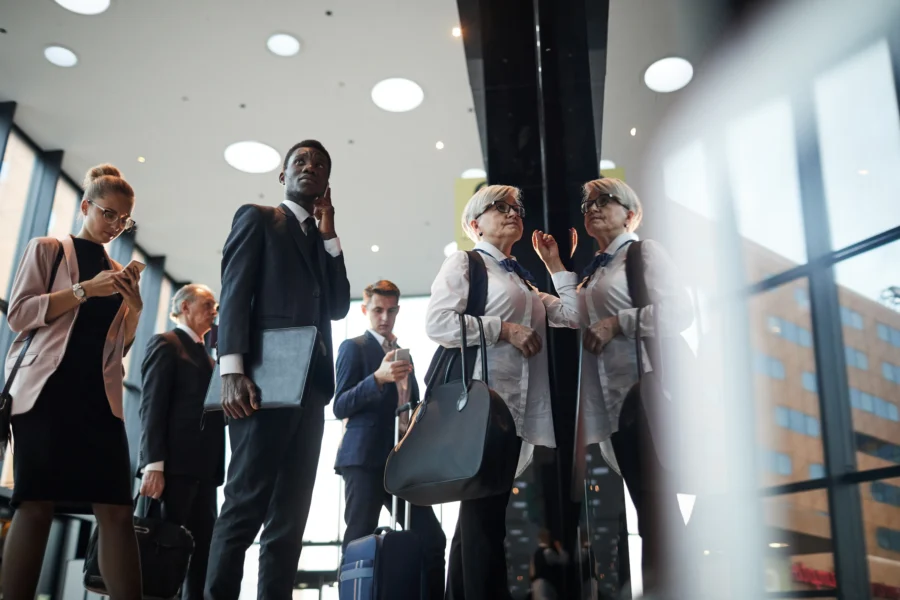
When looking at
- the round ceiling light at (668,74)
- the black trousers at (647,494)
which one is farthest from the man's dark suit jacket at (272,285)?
the round ceiling light at (668,74)

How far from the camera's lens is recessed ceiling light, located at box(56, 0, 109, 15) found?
19.2 ft

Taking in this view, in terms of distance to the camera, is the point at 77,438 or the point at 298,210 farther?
the point at 298,210

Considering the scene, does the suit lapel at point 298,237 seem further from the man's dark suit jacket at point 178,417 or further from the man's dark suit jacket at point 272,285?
the man's dark suit jacket at point 178,417

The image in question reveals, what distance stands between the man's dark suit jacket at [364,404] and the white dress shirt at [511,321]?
990 millimetres

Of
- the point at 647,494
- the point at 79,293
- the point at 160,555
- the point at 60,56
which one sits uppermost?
the point at 60,56

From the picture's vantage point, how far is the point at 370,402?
10.6 ft

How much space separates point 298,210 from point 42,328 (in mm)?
893

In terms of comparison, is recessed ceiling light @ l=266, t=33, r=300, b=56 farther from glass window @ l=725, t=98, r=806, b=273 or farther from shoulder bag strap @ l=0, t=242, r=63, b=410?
glass window @ l=725, t=98, r=806, b=273

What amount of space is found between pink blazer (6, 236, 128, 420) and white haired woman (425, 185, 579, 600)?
3.54 feet

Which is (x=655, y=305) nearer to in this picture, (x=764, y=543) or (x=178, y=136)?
(x=764, y=543)

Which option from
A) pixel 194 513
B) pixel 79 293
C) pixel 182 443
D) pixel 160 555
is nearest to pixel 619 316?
pixel 79 293

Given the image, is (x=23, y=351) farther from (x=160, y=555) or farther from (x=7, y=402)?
(x=160, y=555)

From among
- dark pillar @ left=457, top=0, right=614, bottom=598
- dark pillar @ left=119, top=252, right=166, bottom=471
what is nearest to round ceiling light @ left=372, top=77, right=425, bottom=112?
dark pillar @ left=119, top=252, right=166, bottom=471

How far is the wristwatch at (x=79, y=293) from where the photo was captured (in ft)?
8.04
